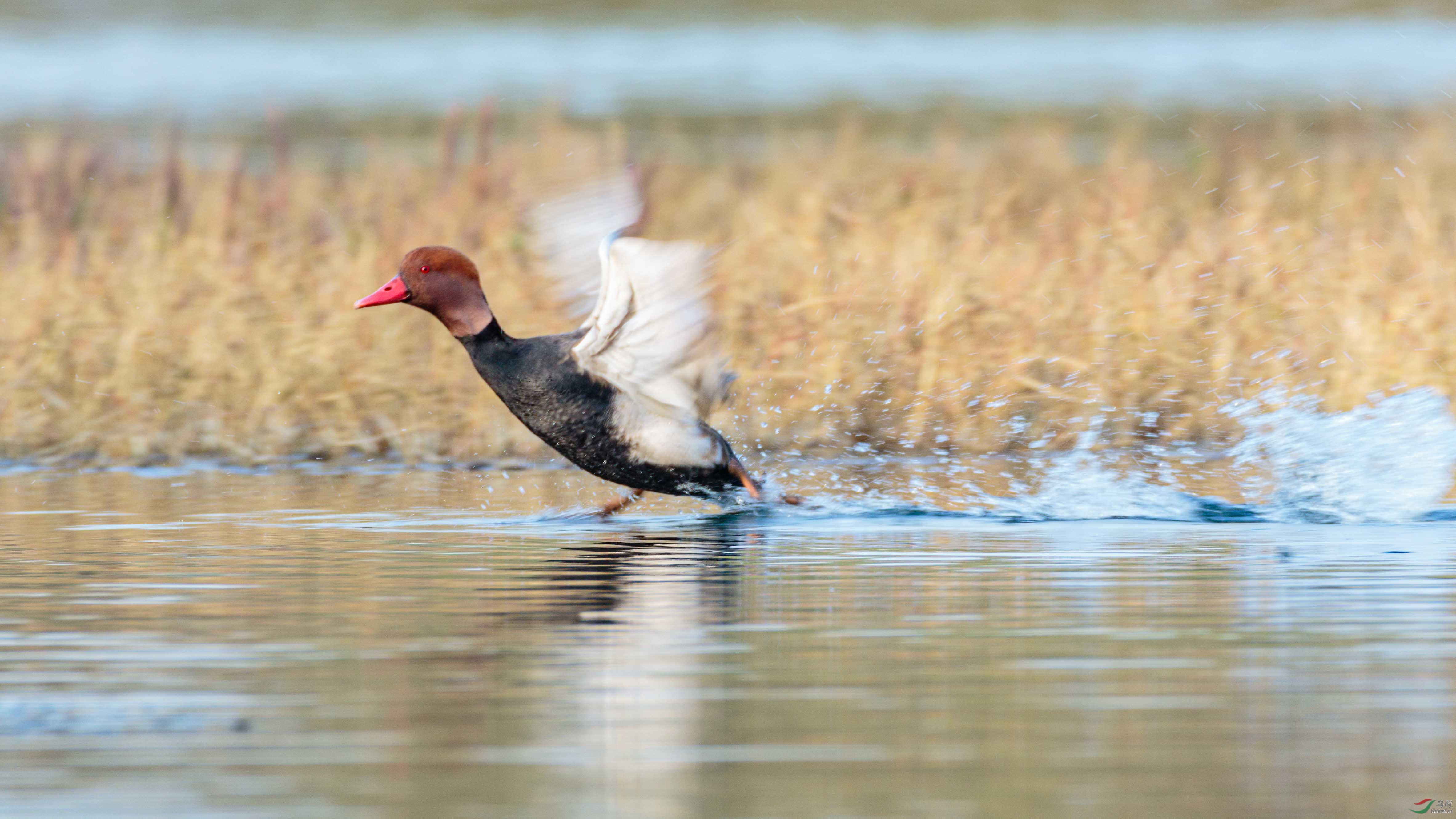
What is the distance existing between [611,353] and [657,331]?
0.26 meters

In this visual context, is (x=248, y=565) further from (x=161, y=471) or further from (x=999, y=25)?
(x=999, y=25)

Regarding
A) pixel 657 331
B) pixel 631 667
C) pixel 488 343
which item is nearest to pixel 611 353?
pixel 657 331

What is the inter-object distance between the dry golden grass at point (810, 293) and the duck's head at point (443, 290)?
10.8ft

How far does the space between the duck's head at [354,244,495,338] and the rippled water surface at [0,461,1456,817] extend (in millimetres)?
862

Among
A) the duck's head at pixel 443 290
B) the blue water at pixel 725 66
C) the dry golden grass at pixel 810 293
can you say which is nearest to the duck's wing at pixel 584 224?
the duck's head at pixel 443 290

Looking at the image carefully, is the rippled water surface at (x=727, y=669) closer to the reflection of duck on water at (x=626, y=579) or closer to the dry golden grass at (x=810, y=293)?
the reflection of duck on water at (x=626, y=579)

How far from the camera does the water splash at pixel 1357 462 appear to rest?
9.70 metres

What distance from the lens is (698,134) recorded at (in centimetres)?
2762

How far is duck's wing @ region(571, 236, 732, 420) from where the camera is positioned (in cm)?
865

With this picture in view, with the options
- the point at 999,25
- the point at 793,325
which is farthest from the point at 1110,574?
the point at 999,25

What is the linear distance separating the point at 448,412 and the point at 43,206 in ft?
13.7

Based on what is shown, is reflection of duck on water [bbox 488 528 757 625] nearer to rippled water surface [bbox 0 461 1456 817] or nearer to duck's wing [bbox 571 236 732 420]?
rippled water surface [bbox 0 461 1456 817]

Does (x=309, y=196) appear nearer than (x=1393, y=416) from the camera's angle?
No

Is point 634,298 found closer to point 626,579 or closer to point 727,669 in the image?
point 626,579
